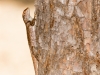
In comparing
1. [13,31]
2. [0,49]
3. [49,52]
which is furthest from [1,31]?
[49,52]

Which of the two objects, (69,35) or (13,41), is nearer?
(69,35)

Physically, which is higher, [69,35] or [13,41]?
[69,35]

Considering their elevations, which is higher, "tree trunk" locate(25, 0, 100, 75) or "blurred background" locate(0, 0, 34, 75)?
"tree trunk" locate(25, 0, 100, 75)

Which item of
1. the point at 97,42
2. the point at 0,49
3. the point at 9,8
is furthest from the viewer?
the point at 9,8

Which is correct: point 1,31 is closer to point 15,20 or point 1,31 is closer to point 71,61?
point 15,20

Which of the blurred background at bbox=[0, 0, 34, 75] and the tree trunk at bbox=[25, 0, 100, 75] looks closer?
the tree trunk at bbox=[25, 0, 100, 75]
